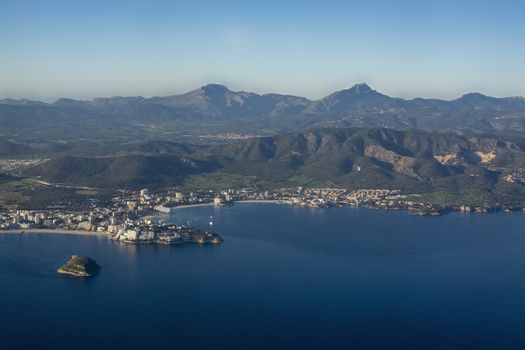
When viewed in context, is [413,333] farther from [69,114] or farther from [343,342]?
[69,114]

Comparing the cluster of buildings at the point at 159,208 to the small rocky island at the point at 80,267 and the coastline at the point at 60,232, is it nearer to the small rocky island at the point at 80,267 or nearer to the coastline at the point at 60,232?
the coastline at the point at 60,232

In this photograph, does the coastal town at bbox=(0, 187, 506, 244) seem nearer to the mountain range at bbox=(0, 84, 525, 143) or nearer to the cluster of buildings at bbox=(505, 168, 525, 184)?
the cluster of buildings at bbox=(505, 168, 525, 184)

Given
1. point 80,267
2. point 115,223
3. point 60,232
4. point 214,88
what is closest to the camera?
point 80,267

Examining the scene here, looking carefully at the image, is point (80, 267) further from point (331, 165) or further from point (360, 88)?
point (360, 88)

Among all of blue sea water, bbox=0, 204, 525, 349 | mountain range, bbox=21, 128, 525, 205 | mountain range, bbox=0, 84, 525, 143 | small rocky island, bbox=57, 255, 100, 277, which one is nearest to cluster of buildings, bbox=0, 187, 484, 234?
blue sea water, bbox=0, 204, 525, 349

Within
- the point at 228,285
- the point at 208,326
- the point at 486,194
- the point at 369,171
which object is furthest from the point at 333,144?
the point at 208,326

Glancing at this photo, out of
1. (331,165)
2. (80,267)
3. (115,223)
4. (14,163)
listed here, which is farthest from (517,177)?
(14,163)

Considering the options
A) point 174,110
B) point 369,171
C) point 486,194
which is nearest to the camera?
point 486,194
